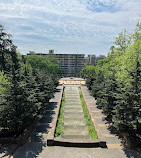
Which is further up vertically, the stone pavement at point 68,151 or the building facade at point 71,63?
the building facade at point 71,63

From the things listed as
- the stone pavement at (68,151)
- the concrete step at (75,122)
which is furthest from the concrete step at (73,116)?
the stone pavement at (68,151)

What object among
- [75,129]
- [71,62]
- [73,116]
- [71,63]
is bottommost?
[75,129]

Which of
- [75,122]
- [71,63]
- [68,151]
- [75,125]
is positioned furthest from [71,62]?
[68,151]

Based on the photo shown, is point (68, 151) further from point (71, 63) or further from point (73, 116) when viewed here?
point (71, 63)

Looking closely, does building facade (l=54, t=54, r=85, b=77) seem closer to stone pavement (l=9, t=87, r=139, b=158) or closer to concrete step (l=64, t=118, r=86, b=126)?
concrete step (l=64, t=118, r=86, b=126)

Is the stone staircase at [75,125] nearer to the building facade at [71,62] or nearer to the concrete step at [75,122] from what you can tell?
the concrete step at [75,122]

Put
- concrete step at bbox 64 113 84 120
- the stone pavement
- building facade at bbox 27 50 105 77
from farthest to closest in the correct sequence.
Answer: building facade at bbox 27 50 105 77, concrete step at bbox 64 113 84 120, the stone pavement

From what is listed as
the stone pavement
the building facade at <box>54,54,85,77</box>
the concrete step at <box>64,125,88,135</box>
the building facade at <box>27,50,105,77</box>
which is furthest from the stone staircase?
the building facade at <box>54,54,85,77</box>

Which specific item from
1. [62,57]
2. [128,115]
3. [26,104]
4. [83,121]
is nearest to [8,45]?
[26,104]

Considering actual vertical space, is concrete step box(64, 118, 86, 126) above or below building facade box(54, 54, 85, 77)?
below

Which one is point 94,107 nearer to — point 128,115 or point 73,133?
point 73,133

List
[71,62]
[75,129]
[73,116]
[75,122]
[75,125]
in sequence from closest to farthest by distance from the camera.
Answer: [75,129] < [75,125] < [75,122] < [73,116] < [71,62]

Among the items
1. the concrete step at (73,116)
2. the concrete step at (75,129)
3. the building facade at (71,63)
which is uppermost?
the building facade at (71,63)

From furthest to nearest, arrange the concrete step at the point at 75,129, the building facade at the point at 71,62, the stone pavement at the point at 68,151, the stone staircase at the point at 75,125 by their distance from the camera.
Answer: the building facade at the point at 71,62, the concrete step at the point at 75,129, the stone staircase at the point at 75,125, the stone pavement at the point at 68,151
